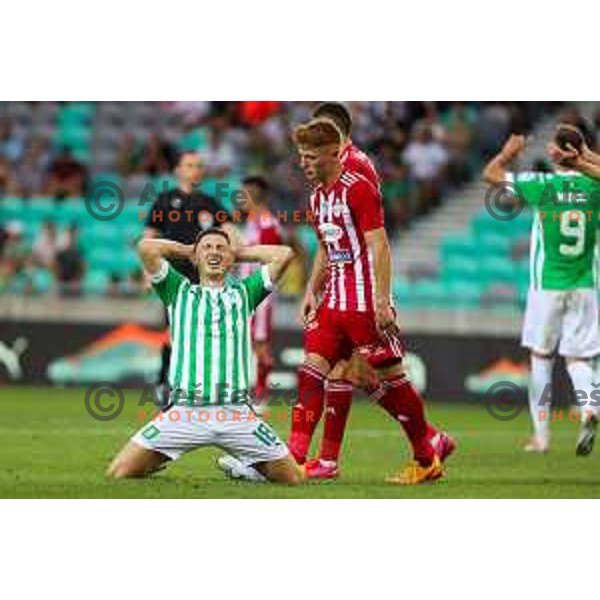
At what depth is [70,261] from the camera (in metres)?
19.9

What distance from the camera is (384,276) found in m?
9.78

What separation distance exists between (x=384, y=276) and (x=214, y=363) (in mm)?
983

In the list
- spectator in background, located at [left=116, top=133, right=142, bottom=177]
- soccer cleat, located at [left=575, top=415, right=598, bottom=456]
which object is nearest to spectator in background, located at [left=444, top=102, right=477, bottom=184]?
spectator in background, located at [left=116, top=133, right=142, bottom=177]

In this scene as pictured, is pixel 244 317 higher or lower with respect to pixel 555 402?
higher

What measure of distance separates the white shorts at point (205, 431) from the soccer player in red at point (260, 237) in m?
4.83

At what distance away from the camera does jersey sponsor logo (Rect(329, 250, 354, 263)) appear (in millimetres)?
10133

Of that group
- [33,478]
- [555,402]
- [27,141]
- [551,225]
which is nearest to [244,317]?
[33,478]

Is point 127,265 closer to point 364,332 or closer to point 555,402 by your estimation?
point 555,402

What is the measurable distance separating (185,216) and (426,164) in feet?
26.0

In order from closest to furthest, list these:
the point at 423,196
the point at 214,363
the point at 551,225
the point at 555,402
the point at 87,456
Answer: the point at 214,363 < the point at 87,456 < the point at 551,225 < the point at 555,402 < the point at 423,196

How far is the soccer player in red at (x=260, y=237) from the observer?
14.7 metres

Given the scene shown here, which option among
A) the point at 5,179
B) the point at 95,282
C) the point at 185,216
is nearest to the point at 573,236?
the point at 185,216

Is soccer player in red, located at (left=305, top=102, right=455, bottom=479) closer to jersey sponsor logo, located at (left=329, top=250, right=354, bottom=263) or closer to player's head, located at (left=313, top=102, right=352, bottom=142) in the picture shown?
player's head, located at (left=313, top=102, right=352, bottom=142)

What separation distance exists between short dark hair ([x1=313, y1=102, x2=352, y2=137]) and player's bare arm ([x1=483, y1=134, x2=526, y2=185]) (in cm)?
85
